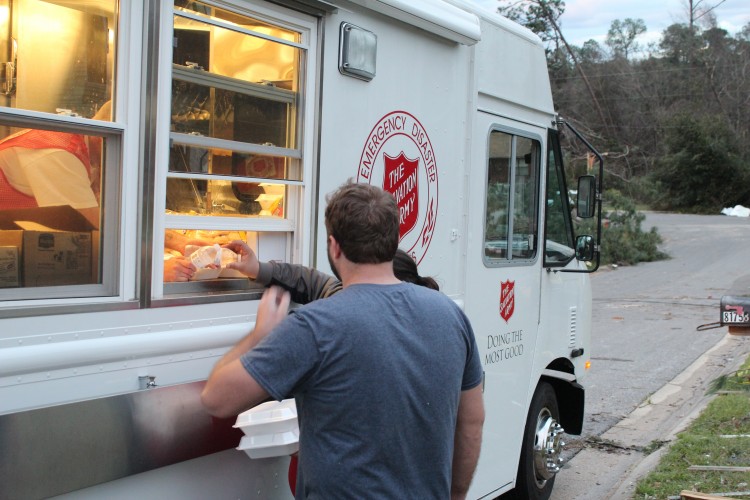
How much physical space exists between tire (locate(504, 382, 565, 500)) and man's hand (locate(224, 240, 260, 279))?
2.63 metres

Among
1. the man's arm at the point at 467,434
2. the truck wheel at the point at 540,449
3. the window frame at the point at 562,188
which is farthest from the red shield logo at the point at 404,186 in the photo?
the truck wheel at the point at 540,449

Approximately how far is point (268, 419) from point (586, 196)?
10.1 ft

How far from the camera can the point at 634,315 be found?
15398mm

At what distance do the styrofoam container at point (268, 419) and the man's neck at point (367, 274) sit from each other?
0.58m

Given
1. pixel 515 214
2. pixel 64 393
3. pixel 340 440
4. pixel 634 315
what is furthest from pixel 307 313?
pixel 634 315

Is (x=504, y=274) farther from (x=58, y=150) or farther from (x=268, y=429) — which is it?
(x=58, y=150)

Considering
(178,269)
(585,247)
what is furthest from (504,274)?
(178,269)

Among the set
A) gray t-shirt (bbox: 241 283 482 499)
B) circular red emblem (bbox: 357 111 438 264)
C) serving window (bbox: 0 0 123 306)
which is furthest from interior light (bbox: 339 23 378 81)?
gray t-shirt (bbox: 241 283 482 499)

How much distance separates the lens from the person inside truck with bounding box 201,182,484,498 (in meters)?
2.08

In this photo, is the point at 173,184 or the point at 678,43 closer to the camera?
the point at 173,184

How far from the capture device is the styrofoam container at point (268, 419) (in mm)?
2613

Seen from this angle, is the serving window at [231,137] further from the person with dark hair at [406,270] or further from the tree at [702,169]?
the tree at [702,169]

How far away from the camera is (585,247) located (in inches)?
197

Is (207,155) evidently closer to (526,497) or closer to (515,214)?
(515,214)
